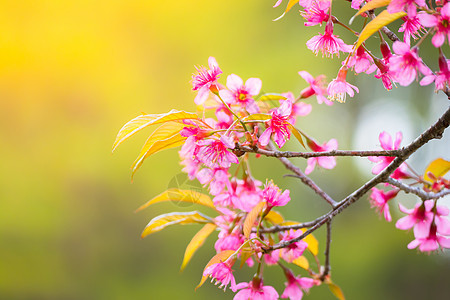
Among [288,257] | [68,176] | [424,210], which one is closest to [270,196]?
[288,257]

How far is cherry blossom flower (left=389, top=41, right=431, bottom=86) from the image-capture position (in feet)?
1.20

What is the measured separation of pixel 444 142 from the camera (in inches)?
129

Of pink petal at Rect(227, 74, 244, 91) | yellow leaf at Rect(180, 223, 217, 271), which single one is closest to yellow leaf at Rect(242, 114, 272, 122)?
→ pink petal at Rect(227, 74, 244, 91)

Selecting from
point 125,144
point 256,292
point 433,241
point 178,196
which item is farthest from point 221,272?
point 125,144

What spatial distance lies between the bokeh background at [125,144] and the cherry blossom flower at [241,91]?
10.1 ft

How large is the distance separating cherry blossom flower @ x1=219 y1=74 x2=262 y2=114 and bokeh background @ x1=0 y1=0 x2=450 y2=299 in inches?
121

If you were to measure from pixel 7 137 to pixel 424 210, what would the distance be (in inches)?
154

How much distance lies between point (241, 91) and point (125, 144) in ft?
11.0

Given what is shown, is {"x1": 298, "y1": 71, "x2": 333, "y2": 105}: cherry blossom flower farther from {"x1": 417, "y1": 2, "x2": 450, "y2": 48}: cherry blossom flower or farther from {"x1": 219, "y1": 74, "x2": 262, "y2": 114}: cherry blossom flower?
{"x1": 417, "y1": 2, "x2": 450, "y2": 48}: cherry blossom flower

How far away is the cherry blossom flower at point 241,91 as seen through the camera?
0.57 meters

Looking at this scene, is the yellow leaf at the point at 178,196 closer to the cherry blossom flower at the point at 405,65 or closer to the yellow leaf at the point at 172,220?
the yellow leaf at the point at 172,220

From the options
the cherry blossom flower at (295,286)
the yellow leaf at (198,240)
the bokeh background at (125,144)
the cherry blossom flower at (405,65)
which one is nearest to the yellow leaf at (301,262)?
the cherry blossom flower at (295,286)

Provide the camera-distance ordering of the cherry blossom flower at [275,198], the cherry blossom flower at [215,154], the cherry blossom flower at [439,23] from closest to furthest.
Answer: the cherry blossom flower at [439,23] → the cherry blossom flower at [215,154] → the cherry blossom flower at [275,198]

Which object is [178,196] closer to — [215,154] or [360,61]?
[215,154]
